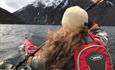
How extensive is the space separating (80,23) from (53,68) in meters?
0.64

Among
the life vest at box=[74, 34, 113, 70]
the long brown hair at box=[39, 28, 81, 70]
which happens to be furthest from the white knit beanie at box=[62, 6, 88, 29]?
the life vest at box=[74, 34, 113, 70]

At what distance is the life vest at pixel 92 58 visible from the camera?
3.45m

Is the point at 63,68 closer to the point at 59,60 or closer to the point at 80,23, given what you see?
the point at 59,60

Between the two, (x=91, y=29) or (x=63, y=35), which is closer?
(x=63, y=35)

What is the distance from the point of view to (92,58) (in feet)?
11.3

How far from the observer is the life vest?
3.45 meters

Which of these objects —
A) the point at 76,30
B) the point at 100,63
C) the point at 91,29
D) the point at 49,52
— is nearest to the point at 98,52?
the point at 100,63

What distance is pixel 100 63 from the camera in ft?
11.4

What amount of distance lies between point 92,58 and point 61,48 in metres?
0.40

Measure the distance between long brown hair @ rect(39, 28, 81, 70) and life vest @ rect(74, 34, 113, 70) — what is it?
87 millimetres

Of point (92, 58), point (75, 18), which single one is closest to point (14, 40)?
point (75, 18)

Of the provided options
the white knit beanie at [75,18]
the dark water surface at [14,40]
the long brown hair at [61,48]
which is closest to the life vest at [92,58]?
the long brown hair at [61,48]

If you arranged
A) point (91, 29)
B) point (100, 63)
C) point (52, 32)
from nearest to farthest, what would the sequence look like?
point (100, 63) → point (52, 32) → point (91, 29)

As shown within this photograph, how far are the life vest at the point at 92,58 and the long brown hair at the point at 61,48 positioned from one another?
0.09 m
